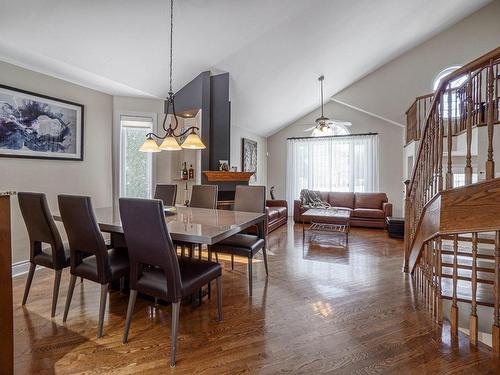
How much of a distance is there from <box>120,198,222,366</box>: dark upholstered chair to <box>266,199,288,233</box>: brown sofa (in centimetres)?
364

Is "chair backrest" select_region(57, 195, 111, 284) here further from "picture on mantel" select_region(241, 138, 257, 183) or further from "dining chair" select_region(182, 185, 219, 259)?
"picture on mantel" select_region(241, 138, 257, 183)

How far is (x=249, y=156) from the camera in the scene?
681 centimetres

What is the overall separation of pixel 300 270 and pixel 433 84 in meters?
5.41

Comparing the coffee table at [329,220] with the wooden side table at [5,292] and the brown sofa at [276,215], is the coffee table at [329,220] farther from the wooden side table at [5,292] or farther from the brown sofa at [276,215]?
the wooden side table at [5,292]

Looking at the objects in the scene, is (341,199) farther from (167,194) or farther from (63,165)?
(63,165)

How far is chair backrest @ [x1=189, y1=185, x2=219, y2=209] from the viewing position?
135 inches

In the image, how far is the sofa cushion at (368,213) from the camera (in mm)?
5906

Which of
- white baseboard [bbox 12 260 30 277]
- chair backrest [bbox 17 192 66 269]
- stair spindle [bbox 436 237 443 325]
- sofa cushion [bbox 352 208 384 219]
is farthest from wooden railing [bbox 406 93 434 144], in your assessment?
white baseboard [bbox 12 260 30 277]

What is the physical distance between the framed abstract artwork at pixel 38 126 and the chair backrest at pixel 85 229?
5.57 ft

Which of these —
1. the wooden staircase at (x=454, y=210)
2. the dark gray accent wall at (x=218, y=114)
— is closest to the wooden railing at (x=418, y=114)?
the wooden staircase at (x=454, y=210)

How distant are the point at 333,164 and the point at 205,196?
4.84 meters

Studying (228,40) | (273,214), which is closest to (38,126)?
(228,40)

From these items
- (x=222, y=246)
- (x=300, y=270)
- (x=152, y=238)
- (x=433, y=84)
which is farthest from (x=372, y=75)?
(x=152, y=238)

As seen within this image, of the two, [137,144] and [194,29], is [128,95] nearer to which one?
[137,144]
